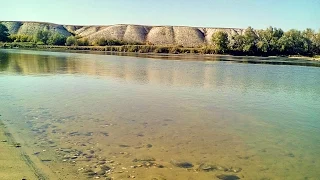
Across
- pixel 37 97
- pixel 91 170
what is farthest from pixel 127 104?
pixel 91 170

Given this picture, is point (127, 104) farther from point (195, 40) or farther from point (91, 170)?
point (195, 40)

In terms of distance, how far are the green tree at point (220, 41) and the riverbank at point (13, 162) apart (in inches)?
4115

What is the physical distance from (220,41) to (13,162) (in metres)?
107

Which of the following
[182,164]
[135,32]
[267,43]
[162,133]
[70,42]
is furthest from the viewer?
[135,32]

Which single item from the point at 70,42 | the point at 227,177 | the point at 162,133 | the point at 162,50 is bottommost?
the point at 227,177

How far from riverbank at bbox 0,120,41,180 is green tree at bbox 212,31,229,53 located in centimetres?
10452

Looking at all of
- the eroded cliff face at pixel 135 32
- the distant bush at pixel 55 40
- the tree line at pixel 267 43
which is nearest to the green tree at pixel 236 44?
the tree line at pixel 267 43

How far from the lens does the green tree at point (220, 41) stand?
357 feet

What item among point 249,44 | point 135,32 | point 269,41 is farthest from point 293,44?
point 135,32

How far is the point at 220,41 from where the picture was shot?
360ft

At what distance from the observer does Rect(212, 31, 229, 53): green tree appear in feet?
357

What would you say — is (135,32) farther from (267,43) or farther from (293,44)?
(293,44)

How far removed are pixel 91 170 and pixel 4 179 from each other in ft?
5.95

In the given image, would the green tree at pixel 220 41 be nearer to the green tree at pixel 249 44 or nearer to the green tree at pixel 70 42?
the green tree at pixel 249 44
